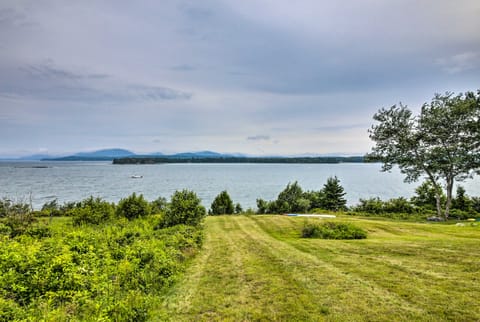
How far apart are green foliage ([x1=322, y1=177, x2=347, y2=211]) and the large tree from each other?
10480mm

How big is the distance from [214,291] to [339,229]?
32.2 feet

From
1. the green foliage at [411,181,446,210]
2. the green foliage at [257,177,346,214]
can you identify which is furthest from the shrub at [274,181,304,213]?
the green foliage at [411,181,446,210]

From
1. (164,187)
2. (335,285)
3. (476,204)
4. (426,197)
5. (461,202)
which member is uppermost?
(335,285)

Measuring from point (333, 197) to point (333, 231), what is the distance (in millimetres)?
23598

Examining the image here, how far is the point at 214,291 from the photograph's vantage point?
6.51 m

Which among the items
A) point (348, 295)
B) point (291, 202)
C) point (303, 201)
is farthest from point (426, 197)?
point (348, 295)

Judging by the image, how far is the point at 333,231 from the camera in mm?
13953

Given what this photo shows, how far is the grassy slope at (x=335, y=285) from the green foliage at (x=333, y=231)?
10.3 feet

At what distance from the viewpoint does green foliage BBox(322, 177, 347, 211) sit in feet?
117

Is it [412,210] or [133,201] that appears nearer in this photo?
[133,201]

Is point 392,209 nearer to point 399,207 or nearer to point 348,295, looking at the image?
point 399,207

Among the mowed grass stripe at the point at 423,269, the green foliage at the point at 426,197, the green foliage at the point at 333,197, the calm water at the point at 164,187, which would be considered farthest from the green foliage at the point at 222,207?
the mowed grass stripe at the point at 423,269

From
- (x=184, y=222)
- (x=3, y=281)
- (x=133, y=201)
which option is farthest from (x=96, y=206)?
(x=3, y=281)

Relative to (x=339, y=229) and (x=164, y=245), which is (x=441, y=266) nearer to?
(x=339, y=229)
